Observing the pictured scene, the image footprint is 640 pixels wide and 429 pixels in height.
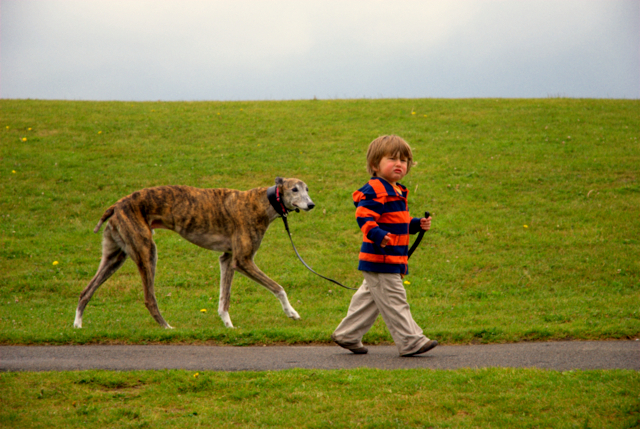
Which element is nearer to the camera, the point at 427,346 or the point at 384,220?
the point at 384,220

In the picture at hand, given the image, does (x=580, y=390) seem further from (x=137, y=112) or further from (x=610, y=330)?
(x=137, y=112)

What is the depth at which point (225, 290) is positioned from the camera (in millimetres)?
8086

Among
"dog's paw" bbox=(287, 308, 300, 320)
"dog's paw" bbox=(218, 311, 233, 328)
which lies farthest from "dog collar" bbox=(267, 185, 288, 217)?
"dog's paw" bbox=(218, 311, 233, 328)

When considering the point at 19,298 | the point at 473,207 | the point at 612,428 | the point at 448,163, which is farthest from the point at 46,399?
the point at 448,163

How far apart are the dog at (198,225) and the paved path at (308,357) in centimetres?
122

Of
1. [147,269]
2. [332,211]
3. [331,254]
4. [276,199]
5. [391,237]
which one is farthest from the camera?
[332,211]

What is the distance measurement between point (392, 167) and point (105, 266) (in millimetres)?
4639

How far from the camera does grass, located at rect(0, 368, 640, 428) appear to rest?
415 cm

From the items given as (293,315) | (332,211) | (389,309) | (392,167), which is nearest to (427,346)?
(389,309)

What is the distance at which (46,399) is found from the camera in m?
4.66

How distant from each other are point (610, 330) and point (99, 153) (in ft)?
52.6

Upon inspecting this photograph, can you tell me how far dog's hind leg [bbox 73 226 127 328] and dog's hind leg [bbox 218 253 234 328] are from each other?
1448mm

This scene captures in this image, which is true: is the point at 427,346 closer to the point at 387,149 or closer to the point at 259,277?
the point at 387,149

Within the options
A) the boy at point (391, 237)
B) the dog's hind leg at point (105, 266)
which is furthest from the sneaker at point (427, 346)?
the dog's hind leg at point (105, 266)
